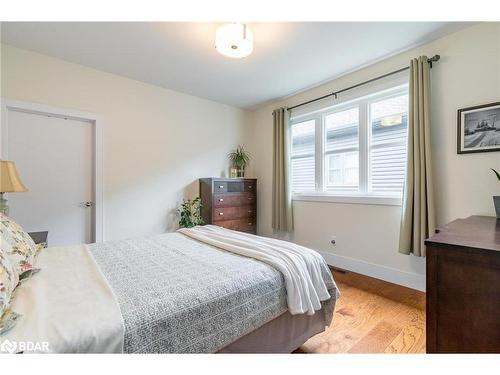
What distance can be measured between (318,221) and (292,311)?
2235 millimetres

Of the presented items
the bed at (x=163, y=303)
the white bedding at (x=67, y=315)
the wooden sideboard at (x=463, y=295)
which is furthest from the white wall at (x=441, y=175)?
the white bedding at (x=67, y=315)

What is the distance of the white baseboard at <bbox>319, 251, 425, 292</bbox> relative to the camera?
7.99 ft

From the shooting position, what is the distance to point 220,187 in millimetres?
3586

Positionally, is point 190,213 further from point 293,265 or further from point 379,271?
point 379,271

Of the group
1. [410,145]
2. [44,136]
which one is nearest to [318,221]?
[410,145]

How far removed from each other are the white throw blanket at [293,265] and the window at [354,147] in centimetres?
174

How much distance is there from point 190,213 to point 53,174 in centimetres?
170

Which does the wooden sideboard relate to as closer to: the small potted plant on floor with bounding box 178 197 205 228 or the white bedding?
the white bedding

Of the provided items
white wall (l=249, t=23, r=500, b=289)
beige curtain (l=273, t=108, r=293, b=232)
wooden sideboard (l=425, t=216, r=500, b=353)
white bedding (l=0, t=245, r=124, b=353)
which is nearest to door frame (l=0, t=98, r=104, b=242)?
white bedding (l=0, t=245, r=124, b=353)

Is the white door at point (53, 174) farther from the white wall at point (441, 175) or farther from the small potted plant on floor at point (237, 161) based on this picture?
the white wall at point (441, 175)

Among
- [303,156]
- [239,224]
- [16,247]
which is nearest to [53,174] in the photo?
[16,247]

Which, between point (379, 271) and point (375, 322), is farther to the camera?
→ point (379, 271)
